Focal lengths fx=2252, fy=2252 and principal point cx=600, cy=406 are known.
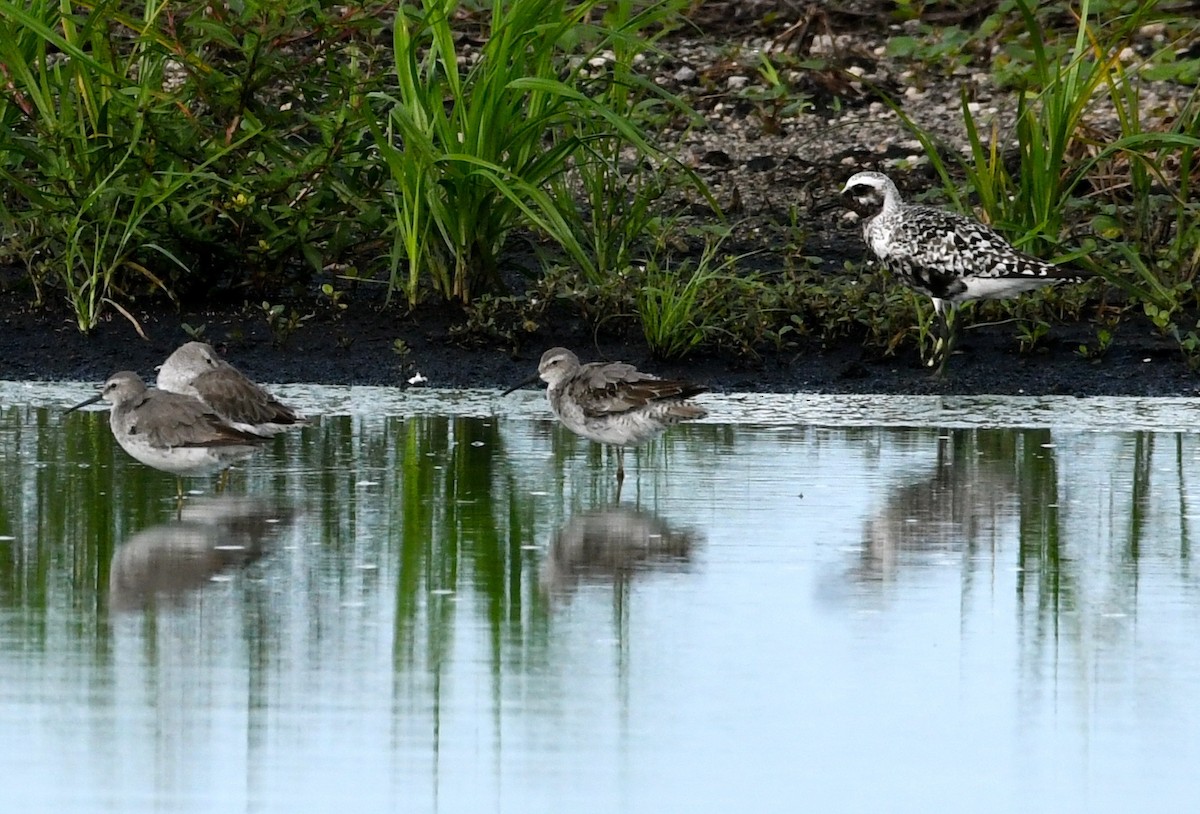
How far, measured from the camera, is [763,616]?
6.46 meters

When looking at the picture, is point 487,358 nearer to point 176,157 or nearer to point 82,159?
point 176,157

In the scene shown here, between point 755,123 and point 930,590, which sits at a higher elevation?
point 755,123

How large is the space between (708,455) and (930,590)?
298cm

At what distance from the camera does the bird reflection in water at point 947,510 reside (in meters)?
7.44

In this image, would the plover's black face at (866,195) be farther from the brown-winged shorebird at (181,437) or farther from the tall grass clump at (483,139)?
the brown-winged shorebird at (181,437)

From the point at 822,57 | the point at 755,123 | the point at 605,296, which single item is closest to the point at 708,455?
the point at 605,296

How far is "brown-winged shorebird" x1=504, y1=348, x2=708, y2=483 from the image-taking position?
30.6ft

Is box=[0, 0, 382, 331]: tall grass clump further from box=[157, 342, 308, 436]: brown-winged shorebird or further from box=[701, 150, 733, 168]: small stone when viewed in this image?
box=[701, 150, 733, 168]: small stone

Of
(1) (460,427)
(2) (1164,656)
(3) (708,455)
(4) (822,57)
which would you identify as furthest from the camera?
(4) (822,57)

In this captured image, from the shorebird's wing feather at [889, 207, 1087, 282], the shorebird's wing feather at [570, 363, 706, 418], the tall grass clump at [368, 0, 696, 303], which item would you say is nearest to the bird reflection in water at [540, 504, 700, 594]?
the shorebird's wing feather at [570, 363, 706, 418]

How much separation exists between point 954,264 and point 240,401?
464 centimetres

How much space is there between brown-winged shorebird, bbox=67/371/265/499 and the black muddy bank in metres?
3.10

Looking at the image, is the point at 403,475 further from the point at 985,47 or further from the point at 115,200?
the point at 985,47

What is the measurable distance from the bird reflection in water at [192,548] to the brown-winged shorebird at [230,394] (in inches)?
39.4
